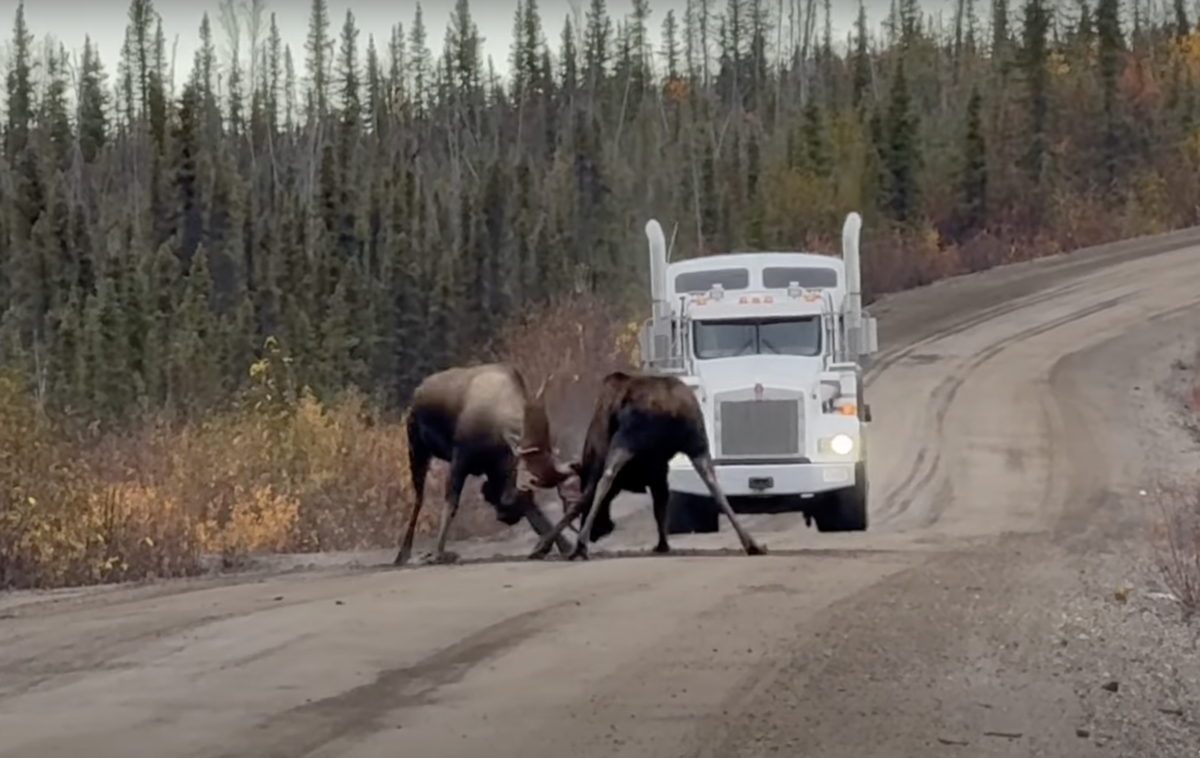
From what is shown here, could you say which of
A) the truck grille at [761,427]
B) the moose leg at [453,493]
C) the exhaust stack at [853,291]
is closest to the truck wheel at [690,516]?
the truck grille at [761,427]

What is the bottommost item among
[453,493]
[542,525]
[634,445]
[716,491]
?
[542,525]

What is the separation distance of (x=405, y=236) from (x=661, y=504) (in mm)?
44356

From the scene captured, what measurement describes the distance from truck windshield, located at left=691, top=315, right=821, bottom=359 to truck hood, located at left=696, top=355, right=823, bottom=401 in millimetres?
126

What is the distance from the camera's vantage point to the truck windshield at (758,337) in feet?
67.5

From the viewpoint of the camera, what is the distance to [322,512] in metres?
22.7

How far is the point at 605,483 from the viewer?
682 inches

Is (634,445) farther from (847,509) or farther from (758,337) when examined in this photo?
(847,509)

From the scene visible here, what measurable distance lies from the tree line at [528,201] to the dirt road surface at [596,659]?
71.0ft

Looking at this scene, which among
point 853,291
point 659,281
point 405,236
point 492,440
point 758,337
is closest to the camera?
point 492,440

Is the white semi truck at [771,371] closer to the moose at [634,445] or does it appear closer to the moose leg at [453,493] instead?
the moose at [634,445]

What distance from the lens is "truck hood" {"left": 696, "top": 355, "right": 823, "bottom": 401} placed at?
20141mm

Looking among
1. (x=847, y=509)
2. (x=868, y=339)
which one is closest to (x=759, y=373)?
(x=868, y=339)

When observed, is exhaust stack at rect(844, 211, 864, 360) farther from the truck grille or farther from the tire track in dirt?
the tire track in dirt

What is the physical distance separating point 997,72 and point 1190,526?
54473 mm
